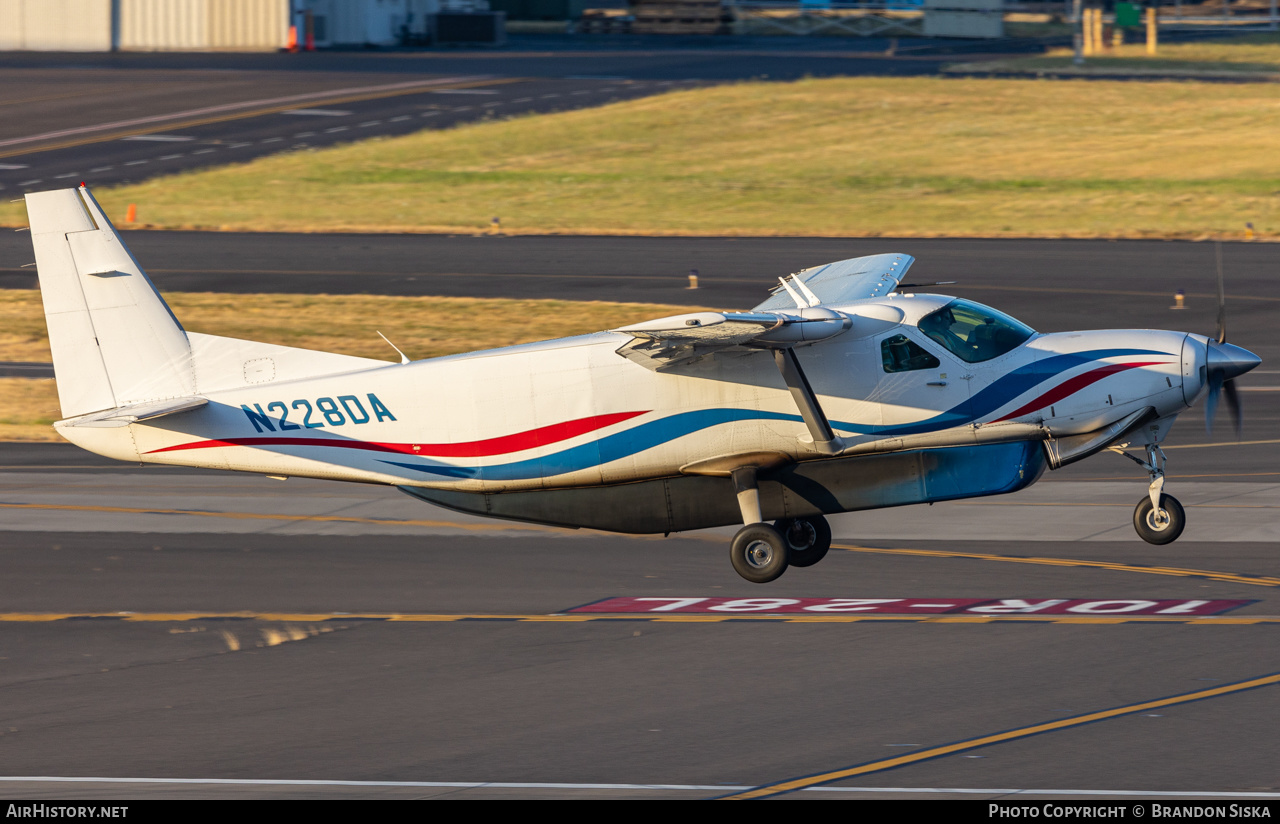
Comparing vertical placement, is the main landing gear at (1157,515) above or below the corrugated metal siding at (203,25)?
below

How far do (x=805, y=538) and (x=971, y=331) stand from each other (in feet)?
11.8

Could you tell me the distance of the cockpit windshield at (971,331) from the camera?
20.0m

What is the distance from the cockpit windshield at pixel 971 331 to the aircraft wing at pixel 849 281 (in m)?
1.98

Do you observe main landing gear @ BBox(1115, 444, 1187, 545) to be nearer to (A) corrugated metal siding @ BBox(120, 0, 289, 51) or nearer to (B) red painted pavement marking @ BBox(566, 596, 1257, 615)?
(B) red painted pavement marking @ BBox(566, 596, 1257, 615)

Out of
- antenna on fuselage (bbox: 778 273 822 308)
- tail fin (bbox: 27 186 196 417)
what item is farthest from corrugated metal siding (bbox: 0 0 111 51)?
antenna on fuselage (bbox: 778 273 822 308)

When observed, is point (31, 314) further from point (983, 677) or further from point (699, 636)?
point (983, 677)

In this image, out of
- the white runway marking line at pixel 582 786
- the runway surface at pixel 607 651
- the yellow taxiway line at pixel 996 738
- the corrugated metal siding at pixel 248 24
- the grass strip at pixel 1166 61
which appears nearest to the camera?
the white runway marking line at pixel 582 786

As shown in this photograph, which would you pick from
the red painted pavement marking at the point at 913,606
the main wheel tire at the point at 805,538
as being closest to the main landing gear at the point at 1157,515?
the red painted pavement marking at the point at 913,606

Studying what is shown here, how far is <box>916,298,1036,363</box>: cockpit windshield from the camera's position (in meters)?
20.0

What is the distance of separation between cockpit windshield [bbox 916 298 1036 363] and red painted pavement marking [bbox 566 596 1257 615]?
9.96 ft

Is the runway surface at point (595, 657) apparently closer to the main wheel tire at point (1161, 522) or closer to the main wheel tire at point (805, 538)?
the main wheel tire at point (805, 538)

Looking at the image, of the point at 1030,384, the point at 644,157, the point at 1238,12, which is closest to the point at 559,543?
the point at 1030,384

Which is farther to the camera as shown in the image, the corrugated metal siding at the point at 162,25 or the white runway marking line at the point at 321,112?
the corrugated metal siding at the point at 162,25

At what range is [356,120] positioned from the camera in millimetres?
72062
